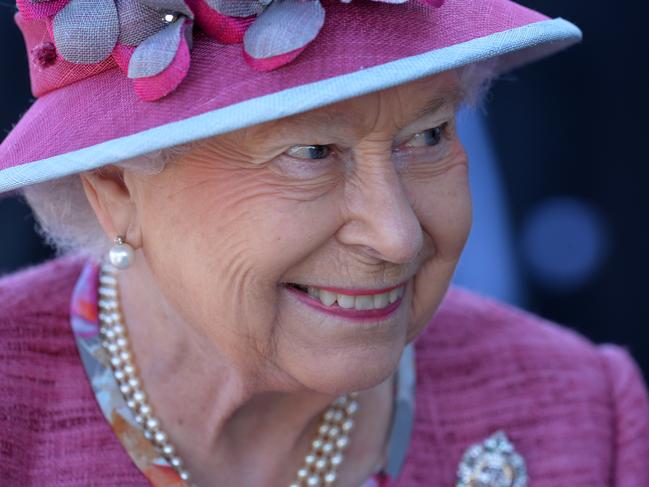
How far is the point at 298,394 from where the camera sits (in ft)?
7.14

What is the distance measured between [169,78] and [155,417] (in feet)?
2.57

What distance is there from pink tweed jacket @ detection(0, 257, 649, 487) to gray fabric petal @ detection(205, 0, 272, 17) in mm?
843

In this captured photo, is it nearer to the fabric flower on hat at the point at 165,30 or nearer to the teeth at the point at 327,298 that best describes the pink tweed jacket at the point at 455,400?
the teeth at the point at 327,298

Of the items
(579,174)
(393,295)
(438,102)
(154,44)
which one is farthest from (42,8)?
(579,174)

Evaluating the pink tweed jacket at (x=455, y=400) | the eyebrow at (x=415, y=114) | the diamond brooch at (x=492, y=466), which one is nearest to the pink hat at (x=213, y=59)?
the eyebrow at (x=415, y=114)

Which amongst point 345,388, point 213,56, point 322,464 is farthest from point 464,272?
point 213,56

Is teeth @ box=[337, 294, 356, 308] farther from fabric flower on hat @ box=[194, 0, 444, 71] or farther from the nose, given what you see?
fabric flower on hat @ box=[194, 0, 444, 71]

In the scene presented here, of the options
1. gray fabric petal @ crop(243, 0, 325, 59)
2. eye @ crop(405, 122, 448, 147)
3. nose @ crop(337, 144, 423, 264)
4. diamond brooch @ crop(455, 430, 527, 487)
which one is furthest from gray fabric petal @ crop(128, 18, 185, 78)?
diamond brooch @ crop(455, 430, 527, 487)

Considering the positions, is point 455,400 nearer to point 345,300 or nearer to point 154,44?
point 345,300

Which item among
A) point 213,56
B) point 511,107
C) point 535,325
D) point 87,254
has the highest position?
point 213,56

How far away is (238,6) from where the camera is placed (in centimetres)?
165

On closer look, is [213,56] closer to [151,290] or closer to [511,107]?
[151,290]

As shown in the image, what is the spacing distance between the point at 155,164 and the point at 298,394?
0.60 m

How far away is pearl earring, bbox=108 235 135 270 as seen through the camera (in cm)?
194
